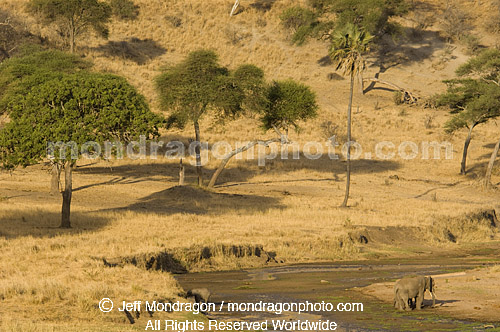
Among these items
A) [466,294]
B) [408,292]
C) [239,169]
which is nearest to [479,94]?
[239,169]

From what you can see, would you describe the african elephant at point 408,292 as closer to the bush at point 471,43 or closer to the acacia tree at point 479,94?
the acacia tree at point 479,94

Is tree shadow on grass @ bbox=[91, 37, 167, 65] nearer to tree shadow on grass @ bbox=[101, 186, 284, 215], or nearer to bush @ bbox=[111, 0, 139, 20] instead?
bush @ bbox=[111, 0, 139, 20]

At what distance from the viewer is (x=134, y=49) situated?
82.9 metres

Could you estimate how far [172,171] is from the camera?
50.7 m

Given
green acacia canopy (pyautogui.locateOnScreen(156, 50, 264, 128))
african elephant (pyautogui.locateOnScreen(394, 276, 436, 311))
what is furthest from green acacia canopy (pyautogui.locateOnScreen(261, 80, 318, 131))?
african elephant (pyautogui.locateOnScreen(394, 276, 436, 311))

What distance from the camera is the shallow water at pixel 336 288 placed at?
1424 centimetres

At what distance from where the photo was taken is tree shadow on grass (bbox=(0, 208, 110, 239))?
→ 26.0 metres

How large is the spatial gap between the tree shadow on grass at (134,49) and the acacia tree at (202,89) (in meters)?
36.4

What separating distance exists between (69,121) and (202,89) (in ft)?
56.7

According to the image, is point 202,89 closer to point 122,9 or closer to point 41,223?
point 41,223

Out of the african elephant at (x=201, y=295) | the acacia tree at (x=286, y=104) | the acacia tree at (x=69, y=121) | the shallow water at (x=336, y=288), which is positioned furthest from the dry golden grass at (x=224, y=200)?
the acacia tree at (x=286, y=104)

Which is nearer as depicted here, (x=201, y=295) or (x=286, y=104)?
(x=201, y=295)

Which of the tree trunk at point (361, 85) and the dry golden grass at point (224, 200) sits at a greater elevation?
the tree trunk at point (361, 85)

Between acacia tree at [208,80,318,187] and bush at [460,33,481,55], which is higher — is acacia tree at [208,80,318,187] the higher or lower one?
the lower one
